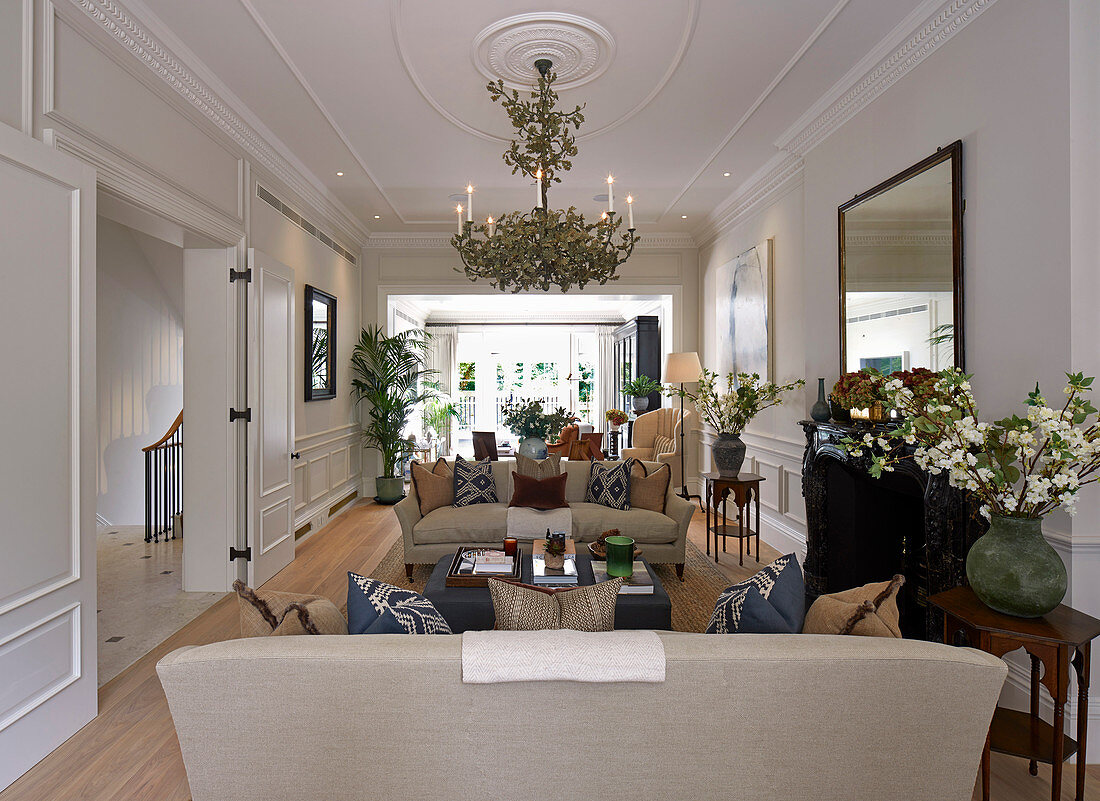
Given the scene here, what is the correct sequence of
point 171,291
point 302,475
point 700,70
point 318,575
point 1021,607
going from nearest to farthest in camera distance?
point 1021,607 < point 700,70 < point 318,575 < point 302,475 < point 171,291

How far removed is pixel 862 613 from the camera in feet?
5.48

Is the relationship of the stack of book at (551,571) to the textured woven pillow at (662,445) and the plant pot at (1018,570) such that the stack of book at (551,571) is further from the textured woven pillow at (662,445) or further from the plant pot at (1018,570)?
the textured woven pillow at (662,445)

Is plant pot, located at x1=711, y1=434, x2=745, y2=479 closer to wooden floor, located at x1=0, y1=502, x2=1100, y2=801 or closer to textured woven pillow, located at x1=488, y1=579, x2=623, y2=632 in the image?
wooden floor, located at x1=0, y1=502, x2=1100, y2=801

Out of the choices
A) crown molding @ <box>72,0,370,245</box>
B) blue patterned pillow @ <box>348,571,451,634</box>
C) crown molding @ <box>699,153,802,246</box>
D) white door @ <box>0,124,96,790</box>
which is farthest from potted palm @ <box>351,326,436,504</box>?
blue patterned pillow @ <box>348,571,451,634</box>

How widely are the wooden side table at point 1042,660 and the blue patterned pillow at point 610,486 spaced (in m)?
2.58

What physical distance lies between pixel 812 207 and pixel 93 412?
A: 4135mm

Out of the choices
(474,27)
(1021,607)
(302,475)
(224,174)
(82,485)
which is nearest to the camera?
(1021,607)

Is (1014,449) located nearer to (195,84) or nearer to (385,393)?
(195,84)

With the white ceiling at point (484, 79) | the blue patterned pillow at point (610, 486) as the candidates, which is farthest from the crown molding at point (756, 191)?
the blue patterned pillow at point (610, 486)

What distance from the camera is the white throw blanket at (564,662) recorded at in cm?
143

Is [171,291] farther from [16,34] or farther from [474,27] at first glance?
[474,27]

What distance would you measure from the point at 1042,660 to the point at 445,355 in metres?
11.0

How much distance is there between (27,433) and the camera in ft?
7.18

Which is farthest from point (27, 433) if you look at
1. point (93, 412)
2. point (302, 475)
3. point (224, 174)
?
point (302, 475)
